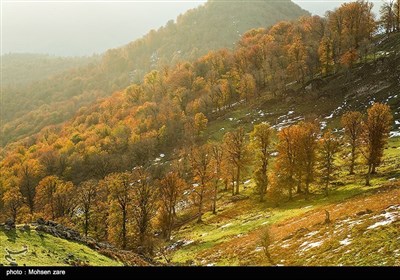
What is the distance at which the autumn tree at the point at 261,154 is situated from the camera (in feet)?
283

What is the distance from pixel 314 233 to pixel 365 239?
1048 cm

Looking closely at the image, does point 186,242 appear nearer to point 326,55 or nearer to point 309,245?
point 309,245

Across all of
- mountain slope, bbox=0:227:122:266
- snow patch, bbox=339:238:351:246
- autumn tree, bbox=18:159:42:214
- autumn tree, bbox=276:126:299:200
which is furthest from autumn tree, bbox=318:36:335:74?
mountain slope, bbox=0:227:122:266

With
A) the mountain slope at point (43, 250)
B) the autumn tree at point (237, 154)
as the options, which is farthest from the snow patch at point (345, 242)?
the autumn tree at point (237, 154)

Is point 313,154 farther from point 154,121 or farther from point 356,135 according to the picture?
point 154,121

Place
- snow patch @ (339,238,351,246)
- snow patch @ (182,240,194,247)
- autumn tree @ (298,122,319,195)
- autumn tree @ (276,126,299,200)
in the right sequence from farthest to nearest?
1. autumn tree @ (276,126,299,200)
2. autumn tree @ (298,122,319,195)
3. snow patch @ (182,240,194,247)
4. snow patch @ (339,238,351,246)

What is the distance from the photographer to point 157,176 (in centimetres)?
12825

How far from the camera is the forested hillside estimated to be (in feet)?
178

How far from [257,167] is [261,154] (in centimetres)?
478

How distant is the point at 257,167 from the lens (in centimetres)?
9250

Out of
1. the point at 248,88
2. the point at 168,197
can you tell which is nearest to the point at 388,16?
the point at 248,88

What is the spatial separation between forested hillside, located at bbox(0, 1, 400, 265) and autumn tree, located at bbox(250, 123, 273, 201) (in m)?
0.32

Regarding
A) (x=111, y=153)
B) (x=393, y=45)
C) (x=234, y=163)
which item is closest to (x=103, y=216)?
(x=234, y=163)

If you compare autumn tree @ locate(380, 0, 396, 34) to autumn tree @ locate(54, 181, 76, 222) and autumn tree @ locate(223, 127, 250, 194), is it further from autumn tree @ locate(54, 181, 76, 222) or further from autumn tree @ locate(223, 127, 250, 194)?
autumn tree @ locate(54, 181, 76, 222)
